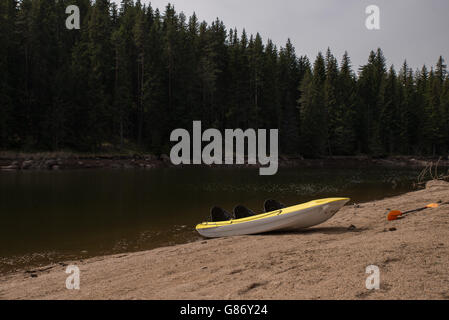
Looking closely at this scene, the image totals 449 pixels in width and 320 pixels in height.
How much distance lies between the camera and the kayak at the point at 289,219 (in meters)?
8.86

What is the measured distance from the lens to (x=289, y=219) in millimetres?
8961

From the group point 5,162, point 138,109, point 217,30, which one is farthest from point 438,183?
point 217,30

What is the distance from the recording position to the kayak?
349 inches

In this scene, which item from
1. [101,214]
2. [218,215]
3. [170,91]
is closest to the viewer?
[218,215]

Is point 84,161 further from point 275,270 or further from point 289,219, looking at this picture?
point 275,270

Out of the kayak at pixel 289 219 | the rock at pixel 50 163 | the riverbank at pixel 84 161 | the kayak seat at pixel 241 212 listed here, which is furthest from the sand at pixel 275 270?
the rock at pixel 50 163

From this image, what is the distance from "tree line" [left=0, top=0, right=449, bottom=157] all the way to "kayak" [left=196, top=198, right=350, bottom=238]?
36.4 meters

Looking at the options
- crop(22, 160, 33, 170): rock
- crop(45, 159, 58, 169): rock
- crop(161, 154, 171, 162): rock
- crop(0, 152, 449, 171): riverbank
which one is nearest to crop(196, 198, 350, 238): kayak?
crop(0, 152, 449, 171): riverbank

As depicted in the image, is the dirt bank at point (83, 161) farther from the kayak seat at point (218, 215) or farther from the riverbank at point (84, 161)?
the kayak seat at point (218, 215)

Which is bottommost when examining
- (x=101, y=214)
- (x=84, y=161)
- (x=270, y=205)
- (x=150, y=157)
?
(x=101, y=214)

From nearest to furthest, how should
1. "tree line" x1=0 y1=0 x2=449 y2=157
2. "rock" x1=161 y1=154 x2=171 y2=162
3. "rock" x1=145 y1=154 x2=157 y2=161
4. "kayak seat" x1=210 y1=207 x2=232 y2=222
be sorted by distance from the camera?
"kayak seat" x1=210 y1=207 x2=232 y2=222
"tree line" x1=0 y1=0 x2=449 y2=157
"rock" x1=145 y1=154 x2=157 y2=161
"rock" x1=161 y1=154 x2=171 y2=162

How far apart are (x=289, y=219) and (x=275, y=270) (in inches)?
141

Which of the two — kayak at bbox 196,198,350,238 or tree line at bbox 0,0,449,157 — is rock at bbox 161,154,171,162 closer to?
tree line at bbox 0,0,449,157

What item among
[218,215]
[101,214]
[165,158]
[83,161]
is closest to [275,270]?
[218,215]
